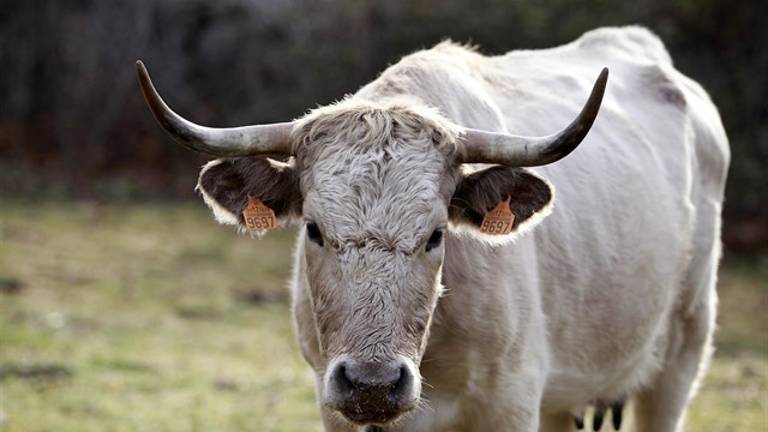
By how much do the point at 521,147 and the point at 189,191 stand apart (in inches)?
595

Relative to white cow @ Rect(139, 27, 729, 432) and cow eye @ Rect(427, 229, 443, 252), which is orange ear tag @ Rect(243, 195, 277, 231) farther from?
cow eye @ Rect(427, 229, 443, 252)

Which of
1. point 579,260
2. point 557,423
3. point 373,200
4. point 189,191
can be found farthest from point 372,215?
point 189,191

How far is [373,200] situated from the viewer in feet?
14.9

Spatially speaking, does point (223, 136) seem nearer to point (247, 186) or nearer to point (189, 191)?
point (247, 186)

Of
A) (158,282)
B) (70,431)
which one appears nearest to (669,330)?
(70,431)

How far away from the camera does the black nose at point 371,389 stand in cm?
430

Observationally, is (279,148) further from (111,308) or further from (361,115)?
(111,308)

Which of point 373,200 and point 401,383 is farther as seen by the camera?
point 373,200

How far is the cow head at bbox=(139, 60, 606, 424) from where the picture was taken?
439 centimetres

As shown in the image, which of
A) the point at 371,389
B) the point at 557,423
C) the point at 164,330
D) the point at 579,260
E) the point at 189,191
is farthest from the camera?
the point at 189,191

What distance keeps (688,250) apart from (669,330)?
462 millimetres

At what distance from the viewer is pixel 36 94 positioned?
2064cm

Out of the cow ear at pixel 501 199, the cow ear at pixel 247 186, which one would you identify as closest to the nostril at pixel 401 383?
the cow ear at pixel 501 199

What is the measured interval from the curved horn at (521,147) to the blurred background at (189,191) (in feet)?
14.5
